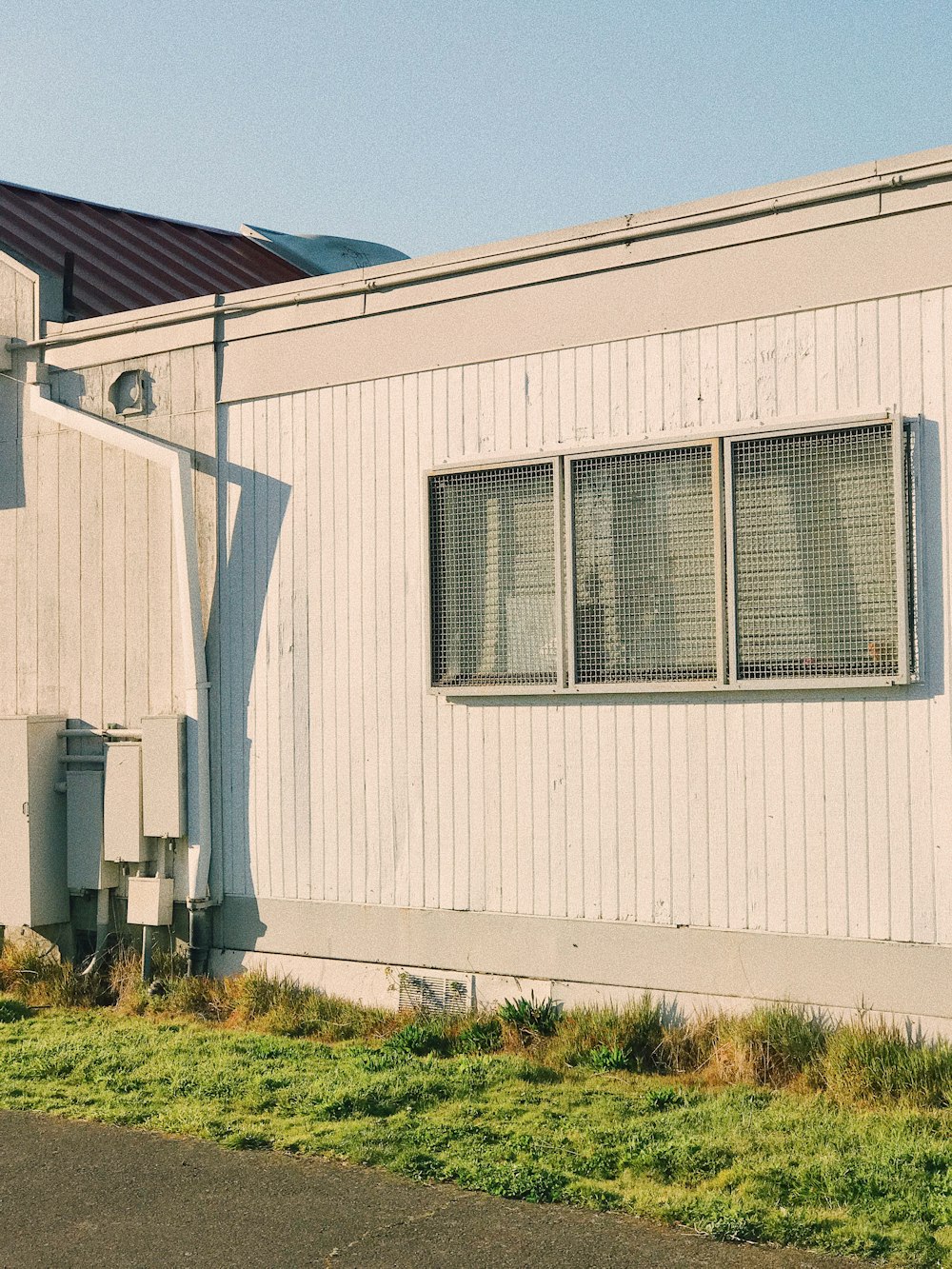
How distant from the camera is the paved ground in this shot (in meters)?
4.91

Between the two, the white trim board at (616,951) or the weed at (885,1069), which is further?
the white trim board at (616,951)

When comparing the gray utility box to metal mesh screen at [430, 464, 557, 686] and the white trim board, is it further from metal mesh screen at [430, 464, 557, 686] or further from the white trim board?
metal mesh screen at [430, 464, 557, 686]

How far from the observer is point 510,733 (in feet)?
26.7

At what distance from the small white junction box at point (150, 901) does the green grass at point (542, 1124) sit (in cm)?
113

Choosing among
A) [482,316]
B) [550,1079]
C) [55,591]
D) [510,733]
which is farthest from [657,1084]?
[55,591]

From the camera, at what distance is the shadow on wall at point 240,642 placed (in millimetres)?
9125

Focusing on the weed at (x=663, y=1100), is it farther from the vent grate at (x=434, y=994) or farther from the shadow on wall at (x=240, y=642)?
the shadow on wall at (x=240, y=642)

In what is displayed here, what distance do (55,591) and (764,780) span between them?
204 inches

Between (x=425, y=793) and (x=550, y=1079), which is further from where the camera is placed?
(x=425, y=793)

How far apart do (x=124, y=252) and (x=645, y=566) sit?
22.7ft

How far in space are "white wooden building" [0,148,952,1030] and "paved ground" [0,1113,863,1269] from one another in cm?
238

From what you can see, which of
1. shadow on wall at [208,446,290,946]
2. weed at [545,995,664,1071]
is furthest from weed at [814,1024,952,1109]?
shadow on wall at [208,446,290,946]

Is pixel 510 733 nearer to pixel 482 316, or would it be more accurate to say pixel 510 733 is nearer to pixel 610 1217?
pixel 482 316

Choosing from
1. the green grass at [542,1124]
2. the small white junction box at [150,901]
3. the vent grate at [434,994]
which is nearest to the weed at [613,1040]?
the green grass at [542,1124]
